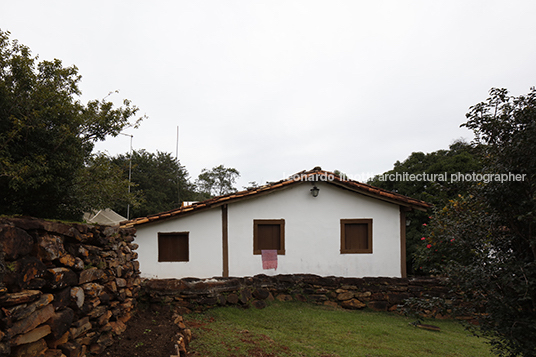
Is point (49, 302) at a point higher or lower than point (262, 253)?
higher

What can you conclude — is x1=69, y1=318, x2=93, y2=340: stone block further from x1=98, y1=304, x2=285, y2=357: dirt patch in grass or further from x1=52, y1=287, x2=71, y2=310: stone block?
x1=98, y1=304, x2=285, y2=357: dirt patch in grass

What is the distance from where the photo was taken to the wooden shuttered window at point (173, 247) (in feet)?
30.0

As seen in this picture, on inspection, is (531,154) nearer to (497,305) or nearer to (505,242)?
(505,242)

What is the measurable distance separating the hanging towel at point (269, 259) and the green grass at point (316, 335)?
127 cm

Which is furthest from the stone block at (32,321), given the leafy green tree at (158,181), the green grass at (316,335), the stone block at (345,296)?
the leafy green tree at (158,181)

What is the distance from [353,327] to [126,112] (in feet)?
27.7

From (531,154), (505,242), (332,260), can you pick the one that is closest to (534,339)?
(505,242)

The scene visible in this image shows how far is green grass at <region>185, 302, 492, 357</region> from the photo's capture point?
5062 mm

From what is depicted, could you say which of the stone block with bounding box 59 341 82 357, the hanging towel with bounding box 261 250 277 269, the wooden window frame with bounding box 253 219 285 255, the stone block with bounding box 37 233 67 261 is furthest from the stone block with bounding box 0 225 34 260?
A: the hanging towel with bounding box 261 250 277 269

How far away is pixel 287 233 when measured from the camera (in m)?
9.46

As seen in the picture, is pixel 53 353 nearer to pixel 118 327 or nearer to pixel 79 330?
pixel 79 330

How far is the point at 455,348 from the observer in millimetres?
5852

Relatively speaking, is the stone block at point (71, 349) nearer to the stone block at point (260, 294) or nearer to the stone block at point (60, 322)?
the stone block at point (60, 322)

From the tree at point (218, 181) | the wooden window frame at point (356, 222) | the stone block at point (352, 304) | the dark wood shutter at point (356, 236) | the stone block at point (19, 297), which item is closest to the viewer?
the stone block at point (19, 297)
